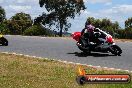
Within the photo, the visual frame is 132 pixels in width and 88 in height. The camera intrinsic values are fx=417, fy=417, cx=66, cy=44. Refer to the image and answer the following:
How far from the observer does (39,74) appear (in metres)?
12.6

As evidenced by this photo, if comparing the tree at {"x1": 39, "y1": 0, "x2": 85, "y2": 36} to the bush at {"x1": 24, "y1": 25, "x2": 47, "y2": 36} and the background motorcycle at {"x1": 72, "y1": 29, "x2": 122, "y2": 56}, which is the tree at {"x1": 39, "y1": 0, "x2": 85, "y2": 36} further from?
the background motorcycle at {"x1": 72, "y1": 29, "x2": 122, "y2": 56}

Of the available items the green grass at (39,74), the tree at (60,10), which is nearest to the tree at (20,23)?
the tree at (60,10)

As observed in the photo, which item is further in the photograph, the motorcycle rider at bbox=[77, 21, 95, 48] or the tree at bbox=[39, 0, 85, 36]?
the tree at bbox=[39, 0, 85, 36]

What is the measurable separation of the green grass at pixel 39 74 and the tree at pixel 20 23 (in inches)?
1965

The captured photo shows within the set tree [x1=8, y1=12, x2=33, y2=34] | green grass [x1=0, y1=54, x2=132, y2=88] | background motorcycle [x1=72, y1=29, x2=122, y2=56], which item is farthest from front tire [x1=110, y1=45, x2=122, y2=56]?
tree [x1=8, y1=12, x2=33, y2=34]

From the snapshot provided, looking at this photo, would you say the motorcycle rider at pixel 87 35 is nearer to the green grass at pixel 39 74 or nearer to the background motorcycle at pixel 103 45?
the background motorcycle at pixel 103 45

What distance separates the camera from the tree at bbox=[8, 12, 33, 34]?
65.5 m

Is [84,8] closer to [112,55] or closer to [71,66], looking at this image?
[112,55]

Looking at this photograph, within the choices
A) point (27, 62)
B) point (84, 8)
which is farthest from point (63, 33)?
point (27, 62)

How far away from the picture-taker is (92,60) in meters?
17.6

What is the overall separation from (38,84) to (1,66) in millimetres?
3211

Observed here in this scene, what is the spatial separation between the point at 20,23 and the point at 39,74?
56.3m

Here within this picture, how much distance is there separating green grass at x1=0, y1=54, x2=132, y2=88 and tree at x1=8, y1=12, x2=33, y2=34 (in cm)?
4991

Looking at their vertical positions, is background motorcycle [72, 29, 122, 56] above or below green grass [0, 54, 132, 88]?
above
